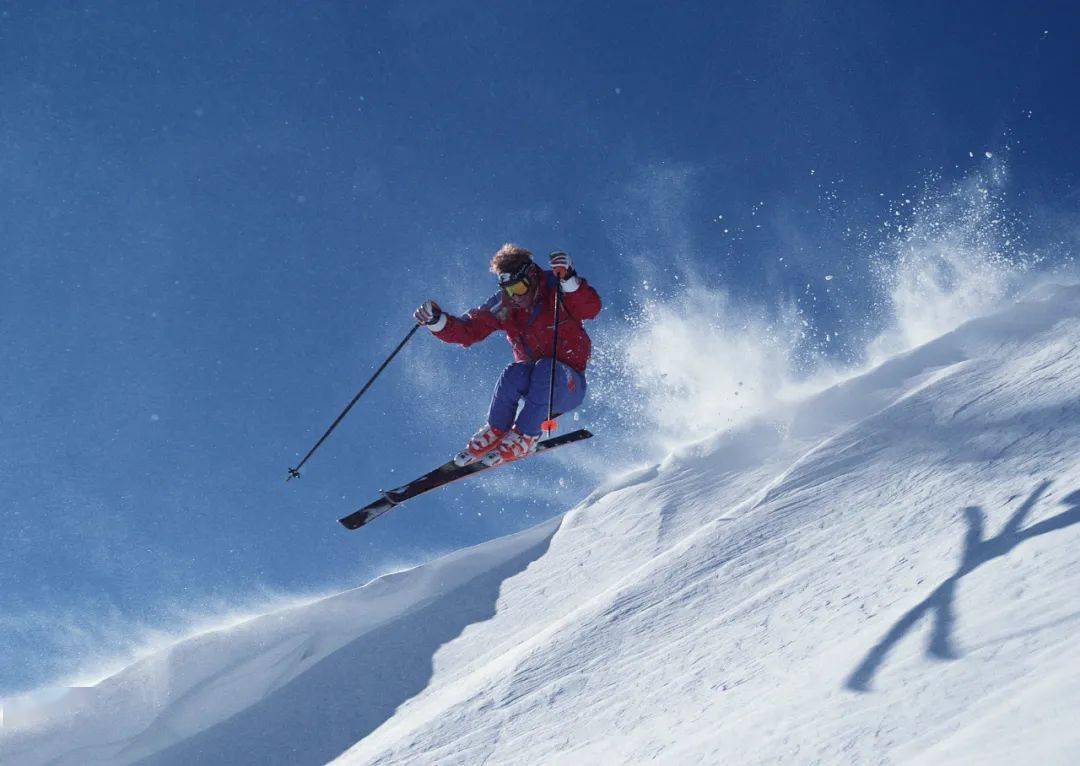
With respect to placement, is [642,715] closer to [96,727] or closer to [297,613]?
[297,613]

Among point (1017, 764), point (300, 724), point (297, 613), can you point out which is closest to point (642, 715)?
point (1017, 764)

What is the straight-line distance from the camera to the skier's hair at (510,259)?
9625 millimetres

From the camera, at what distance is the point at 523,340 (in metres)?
9.92

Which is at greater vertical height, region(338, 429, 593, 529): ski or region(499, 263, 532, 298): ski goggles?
region(499, 263, 532, 298): ski goggles

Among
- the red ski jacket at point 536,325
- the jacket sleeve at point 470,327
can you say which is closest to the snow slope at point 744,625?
the red ski jacket at point 536,325

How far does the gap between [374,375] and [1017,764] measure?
28.8 feet

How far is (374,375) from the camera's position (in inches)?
436

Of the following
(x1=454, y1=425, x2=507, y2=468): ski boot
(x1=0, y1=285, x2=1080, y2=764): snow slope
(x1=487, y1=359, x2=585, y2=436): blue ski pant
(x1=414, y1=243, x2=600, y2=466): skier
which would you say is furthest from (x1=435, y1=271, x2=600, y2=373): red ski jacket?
(x1=0, y1=285, x2=1080, y2=764): snow slope

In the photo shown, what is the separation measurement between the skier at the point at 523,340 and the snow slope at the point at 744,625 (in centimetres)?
235

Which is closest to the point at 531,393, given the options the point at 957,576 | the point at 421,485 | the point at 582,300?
the point at 582,300

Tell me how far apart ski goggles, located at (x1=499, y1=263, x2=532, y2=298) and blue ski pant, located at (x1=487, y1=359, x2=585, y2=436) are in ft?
2.78

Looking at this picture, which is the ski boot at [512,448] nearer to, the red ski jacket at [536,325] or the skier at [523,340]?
the skier at [523,340]

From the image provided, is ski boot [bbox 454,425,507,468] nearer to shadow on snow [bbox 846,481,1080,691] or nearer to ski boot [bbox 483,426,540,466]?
ski boot [bbox 483,426,540,466]

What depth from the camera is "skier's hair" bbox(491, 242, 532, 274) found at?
9.62 meters
